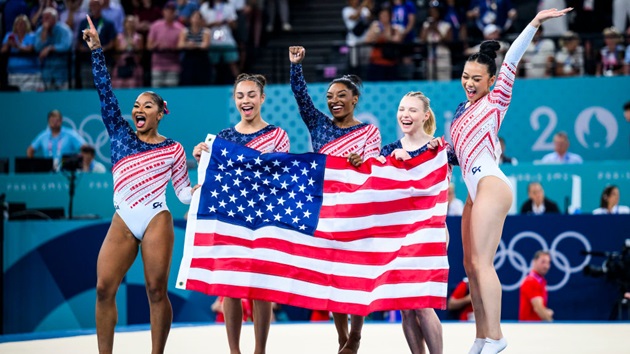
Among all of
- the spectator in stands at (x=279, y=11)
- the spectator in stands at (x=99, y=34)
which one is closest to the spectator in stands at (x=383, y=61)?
the spectator in stands at (x=279, y=11)

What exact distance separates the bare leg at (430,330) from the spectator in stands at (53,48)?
8.58 m

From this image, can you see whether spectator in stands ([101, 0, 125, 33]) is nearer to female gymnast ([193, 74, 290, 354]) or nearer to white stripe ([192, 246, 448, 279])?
female gymnast ([193, 74, 290, 354])

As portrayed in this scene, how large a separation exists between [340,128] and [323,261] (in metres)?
0.99

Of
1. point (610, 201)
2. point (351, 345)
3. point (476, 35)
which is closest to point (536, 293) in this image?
point (610, 201)

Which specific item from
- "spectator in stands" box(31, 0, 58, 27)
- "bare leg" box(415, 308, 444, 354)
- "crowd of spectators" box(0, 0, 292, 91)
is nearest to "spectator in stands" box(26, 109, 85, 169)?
"crowd of spectators" box(0, 0, 292, 91)

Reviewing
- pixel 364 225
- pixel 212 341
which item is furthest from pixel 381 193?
pixel 212 341

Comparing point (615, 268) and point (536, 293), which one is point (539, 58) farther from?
point (536, 293)

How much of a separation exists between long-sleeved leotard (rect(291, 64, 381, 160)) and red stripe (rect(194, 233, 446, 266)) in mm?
757

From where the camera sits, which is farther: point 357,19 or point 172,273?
point 357,19

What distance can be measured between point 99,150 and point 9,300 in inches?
98.6

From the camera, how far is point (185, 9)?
1490 centimetres

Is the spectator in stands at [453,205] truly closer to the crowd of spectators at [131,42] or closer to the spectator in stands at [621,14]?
the crowd of spectators at [131,42]

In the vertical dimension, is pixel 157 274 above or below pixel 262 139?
below

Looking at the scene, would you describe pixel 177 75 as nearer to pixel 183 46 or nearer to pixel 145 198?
pixel 183 46
